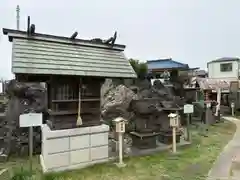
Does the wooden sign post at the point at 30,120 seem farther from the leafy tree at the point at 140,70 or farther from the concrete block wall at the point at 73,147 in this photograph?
the leafy tree at the point at 140,70

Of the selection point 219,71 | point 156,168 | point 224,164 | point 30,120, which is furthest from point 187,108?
point 219,71

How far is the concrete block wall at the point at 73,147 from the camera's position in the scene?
572 centimetres

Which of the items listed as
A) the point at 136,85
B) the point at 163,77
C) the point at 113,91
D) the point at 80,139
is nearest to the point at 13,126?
the point at 80,139

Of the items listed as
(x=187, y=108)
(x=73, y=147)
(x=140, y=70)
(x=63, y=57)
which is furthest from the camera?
(x=140, y=70)

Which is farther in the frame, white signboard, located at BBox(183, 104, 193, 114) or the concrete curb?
white signboard, located at BBox(183, 104, 193, 114)

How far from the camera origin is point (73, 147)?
6051 millimetres

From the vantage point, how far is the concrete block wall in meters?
5.72

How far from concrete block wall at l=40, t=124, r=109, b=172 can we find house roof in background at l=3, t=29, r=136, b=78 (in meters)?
1.76

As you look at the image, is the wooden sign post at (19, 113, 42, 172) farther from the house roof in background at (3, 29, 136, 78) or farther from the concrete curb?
the concrete curb

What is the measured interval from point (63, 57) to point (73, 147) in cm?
275

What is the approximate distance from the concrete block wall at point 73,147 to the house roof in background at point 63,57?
1765 mm

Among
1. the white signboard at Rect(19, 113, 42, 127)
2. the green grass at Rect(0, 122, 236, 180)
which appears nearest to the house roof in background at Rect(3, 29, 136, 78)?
the white signboard at Rect(19, 113, 42, 127)

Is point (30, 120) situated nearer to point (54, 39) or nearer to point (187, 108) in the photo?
point (54, 39)

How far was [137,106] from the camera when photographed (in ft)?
26.6
